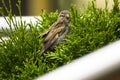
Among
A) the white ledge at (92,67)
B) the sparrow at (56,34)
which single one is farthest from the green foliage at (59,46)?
the white ledge at (92,67)

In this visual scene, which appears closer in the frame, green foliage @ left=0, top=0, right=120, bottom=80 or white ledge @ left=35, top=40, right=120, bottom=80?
white ledge @ left=35, top=40, right=120, bottom=80

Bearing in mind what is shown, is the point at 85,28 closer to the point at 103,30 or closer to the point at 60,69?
the point at 103,30

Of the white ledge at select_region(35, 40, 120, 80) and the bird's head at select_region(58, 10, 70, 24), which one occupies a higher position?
the bird's head at select_region(58, 10, 70, 24)

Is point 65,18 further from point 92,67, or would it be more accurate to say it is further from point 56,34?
point 92,67

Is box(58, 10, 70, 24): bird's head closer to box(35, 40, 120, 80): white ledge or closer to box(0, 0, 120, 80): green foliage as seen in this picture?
box(0, 0, 120, 80): green foliage

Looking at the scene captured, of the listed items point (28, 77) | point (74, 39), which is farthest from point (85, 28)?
point (28, 77)

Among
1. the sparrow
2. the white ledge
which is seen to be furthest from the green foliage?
the white ledge

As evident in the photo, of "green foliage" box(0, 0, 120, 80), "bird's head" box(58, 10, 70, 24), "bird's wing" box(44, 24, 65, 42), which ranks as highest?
"bird's head" box(58, 10, 70, 24)

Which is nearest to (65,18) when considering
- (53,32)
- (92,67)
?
(53,32)

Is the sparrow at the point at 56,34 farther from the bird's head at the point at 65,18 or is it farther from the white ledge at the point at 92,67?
the white ledge at the point at 92,67
